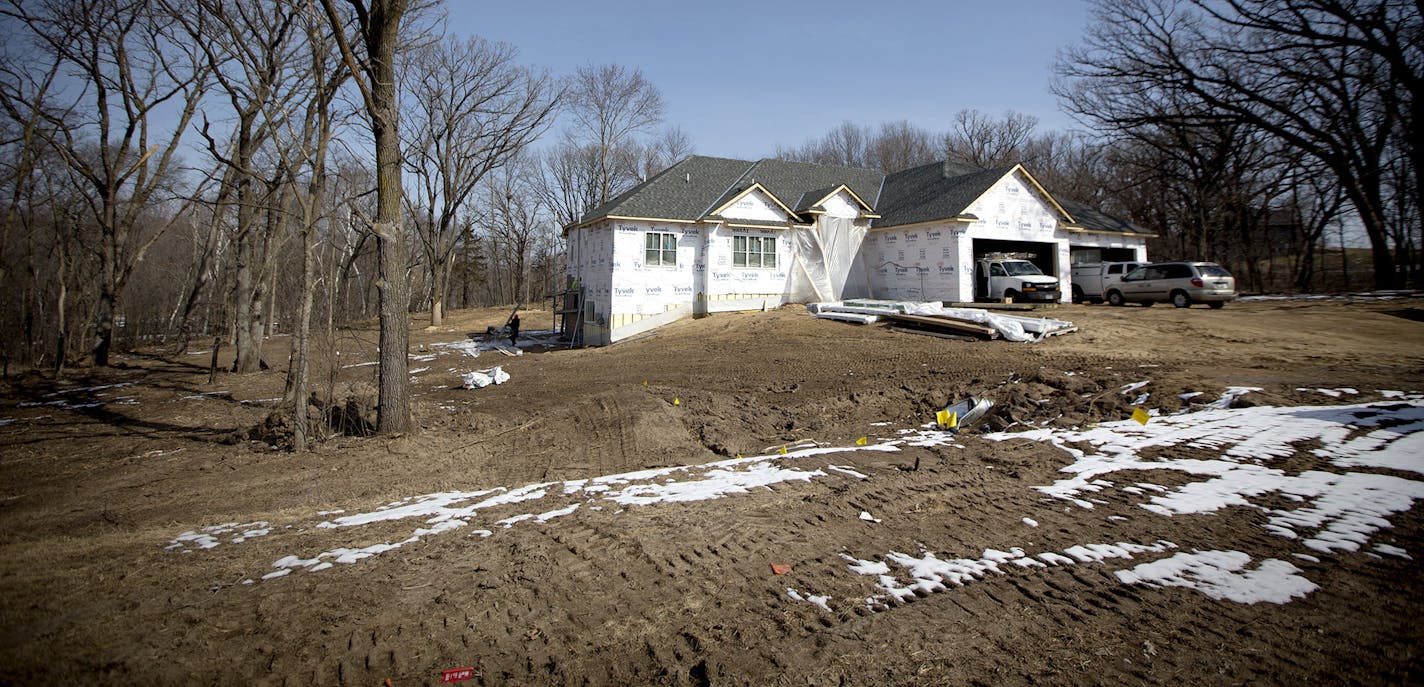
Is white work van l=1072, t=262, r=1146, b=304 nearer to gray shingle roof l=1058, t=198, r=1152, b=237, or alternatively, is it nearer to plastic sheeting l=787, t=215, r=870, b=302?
gray shingle roof l=1058, t=198, r=1152, b=237

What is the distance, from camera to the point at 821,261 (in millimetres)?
24203

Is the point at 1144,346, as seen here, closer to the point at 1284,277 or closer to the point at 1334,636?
the point at 1334,636

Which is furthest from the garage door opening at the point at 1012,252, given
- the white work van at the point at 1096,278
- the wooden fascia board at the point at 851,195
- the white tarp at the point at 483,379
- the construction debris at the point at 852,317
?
the white tarp at the point at 483,379

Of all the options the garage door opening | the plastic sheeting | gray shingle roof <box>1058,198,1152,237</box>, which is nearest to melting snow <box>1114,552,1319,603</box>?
the garage door opening

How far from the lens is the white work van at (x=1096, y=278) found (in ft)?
78.5

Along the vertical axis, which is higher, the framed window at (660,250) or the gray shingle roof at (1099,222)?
the gray shingle roof at (1099,222)

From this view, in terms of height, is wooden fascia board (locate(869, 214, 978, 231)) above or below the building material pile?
above

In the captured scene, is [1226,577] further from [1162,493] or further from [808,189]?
[808,189]

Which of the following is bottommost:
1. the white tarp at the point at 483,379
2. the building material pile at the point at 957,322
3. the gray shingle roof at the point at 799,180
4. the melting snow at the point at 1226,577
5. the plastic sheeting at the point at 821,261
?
the melting snow at the point at 1226,577

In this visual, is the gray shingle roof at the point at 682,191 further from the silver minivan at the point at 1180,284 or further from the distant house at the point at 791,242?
the silver minivan at the point at 1180,284

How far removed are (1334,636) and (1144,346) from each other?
38.2 feet

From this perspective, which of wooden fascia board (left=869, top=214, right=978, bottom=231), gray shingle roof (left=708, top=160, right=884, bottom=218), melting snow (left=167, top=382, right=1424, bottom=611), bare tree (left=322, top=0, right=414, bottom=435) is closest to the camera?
melting snow (left=167, top=382, right=1424, bottom=611)

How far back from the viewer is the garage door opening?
75.8 ft

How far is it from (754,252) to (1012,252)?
418 inches
